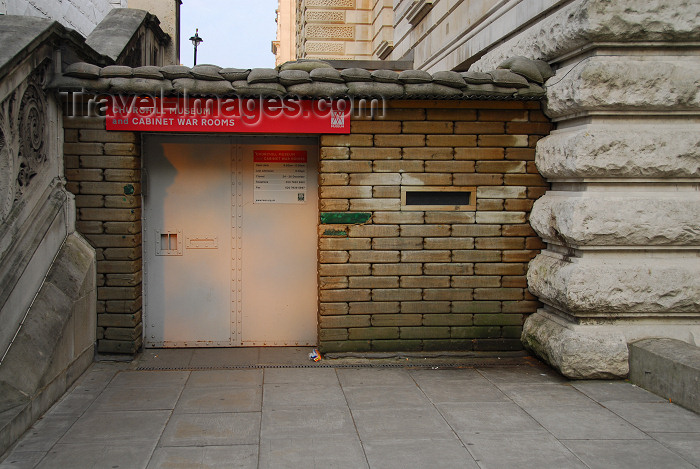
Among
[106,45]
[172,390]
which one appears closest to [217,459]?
[172,390]

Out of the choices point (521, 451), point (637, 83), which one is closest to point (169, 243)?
point (521, 451)

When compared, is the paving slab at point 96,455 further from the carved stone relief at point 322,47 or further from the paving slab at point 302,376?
the carved stone relief at point 322,47

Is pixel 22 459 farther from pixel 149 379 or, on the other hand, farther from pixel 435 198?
pixel 435 198

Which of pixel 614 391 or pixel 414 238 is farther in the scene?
pixel 414 238

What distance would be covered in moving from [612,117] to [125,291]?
499 cm

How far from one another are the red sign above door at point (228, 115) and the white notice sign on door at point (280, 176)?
0.61 m

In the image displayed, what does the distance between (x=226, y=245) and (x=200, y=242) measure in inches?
11.1

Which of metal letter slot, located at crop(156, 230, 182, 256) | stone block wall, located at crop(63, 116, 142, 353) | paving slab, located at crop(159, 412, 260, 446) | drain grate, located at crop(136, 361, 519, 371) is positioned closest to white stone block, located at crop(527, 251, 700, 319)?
drain grate, located at crop(136, 361, 519, 371)

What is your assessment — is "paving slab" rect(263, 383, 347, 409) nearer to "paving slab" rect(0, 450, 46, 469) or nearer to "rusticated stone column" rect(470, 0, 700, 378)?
"paving slab" rect(0, 450, 46, 469)

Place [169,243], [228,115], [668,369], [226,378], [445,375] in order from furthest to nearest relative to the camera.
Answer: [169,243]
[228,115]
[445,375]
[226,378]
[668,369]

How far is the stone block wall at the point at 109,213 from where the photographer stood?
20.9 feet

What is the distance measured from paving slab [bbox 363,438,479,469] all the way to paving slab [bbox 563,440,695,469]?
0.80m

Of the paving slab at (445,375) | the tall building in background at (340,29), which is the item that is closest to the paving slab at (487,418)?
the paving slab at (445,375)

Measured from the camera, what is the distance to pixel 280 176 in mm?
7062
